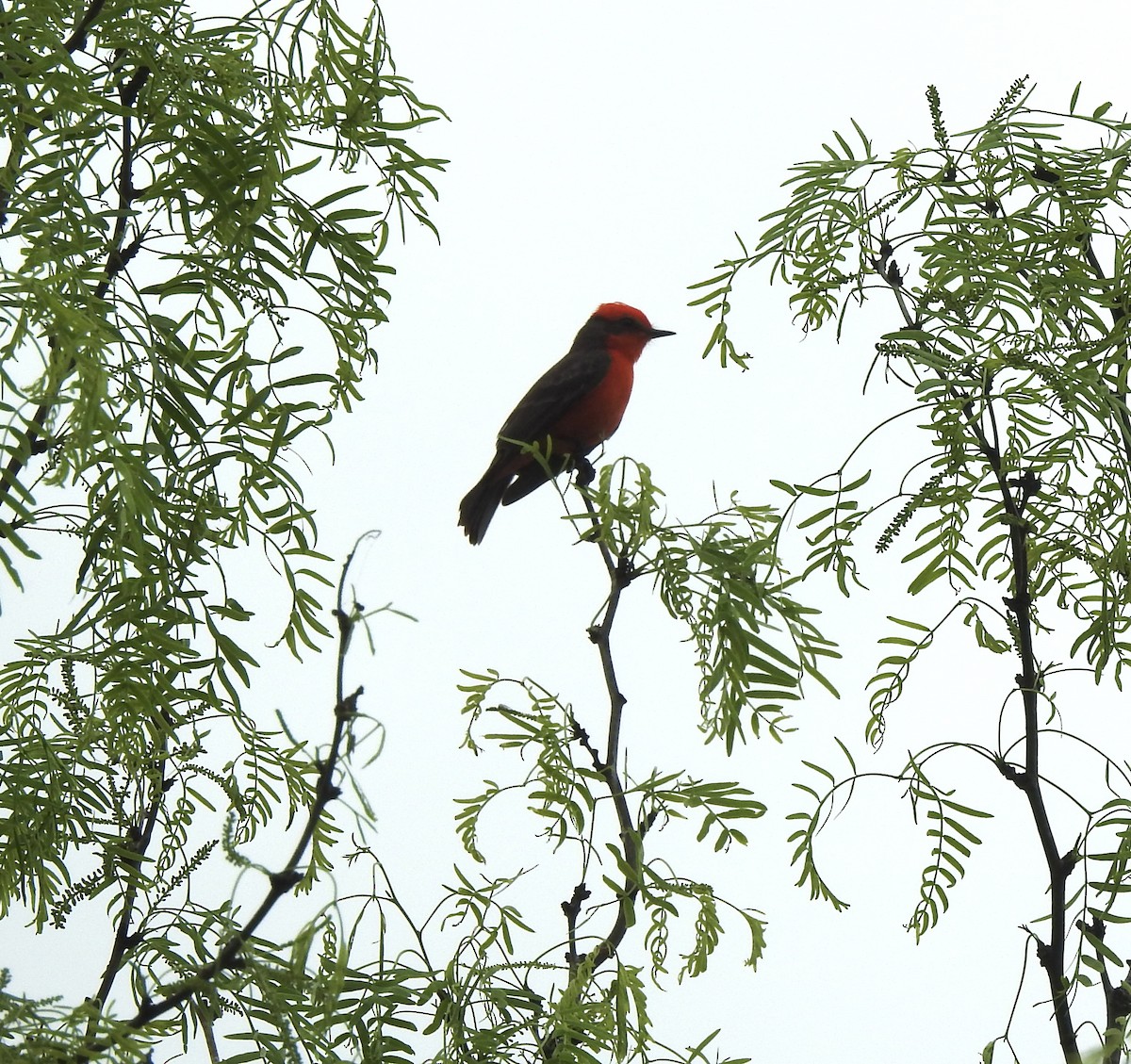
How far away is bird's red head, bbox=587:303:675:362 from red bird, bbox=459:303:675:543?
0.08 metres

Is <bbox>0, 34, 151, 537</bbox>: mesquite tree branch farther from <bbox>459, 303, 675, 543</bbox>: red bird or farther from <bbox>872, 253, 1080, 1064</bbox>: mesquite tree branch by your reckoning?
<bbox>459, 303, 675, 543</bbox>: red bird

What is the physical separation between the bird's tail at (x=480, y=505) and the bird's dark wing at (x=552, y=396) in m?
0.06

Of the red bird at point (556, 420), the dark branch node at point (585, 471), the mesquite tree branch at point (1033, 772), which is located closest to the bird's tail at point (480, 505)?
the red bird at point (556, 420)

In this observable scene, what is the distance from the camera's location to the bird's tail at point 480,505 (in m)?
1.65

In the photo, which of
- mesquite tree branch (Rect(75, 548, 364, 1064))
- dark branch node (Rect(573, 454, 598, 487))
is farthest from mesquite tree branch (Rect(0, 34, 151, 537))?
dark branch node (Rect(573, 454, 598, 487))

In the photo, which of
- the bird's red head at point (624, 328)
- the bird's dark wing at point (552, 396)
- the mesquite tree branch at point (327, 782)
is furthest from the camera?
the bird's red head at point (624, 328)

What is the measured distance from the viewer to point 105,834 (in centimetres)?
100

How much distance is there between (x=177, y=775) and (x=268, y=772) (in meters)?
0.08

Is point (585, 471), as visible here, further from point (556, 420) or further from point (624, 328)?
point (624, 328)

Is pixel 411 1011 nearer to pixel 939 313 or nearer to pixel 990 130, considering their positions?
pixel 939 313

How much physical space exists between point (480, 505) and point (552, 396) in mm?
161

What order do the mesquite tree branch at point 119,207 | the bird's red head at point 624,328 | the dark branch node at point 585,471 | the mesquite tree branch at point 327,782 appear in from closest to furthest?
the mesquite tree branch at point 327,782, the mesquite tree branch at point 119,207, the dark branch node at point 585,471, the bird's red head at point 624,328

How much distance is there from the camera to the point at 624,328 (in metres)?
1.90

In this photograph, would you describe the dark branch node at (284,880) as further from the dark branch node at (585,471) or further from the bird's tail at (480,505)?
the bird's tail at (480,505)
